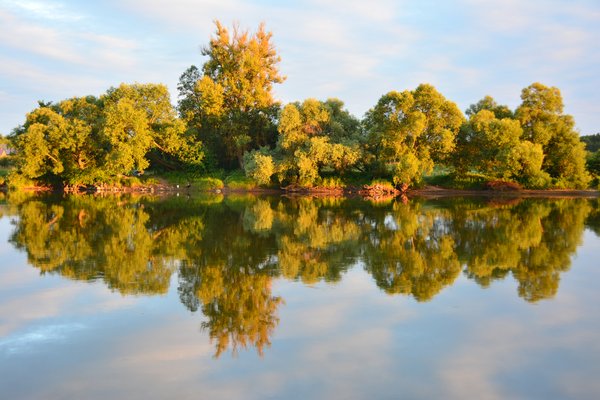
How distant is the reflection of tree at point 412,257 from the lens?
1263 centimetres

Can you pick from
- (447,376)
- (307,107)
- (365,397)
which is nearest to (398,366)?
(447,376)

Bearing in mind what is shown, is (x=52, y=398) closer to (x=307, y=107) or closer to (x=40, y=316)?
(x=40, y=316)

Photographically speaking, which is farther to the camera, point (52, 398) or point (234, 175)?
point (234, 175)

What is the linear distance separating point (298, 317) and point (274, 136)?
173ft

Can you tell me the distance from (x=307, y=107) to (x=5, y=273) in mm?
43408

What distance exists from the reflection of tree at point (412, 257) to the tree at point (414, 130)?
83.1 ft

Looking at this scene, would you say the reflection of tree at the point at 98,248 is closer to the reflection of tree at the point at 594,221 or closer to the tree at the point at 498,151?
the reflection of tree at the point at 594,221

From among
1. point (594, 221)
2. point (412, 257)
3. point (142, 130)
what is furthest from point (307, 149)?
point (412, 257)

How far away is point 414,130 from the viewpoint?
49125 mm

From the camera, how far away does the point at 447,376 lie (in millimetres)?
7320

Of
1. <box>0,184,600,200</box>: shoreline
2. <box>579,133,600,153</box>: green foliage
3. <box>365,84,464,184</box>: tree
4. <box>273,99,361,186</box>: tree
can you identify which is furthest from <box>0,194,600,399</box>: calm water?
<box>579,133,600,153</box>: green foliage

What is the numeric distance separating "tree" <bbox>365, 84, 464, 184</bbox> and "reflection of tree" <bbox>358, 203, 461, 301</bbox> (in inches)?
997

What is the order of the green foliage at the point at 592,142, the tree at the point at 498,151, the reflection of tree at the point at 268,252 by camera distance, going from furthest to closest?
1. the green foliage at the point at 592,142
2. the tree at the point at 498,151
3. the reflection of tree at the point at 268,252

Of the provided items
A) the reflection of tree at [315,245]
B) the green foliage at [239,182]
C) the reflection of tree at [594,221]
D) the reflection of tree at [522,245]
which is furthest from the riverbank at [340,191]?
the reflection of tree at [315,245]
